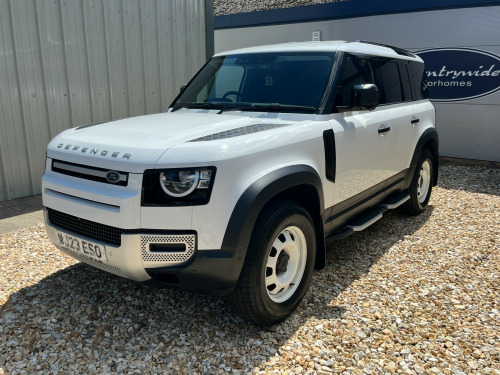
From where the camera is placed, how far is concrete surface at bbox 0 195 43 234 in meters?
4.91

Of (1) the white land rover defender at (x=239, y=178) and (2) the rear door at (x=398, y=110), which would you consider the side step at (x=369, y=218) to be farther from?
(2) the rear door at (x=398, y=110)

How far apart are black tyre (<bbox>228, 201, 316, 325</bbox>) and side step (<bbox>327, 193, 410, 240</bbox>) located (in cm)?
51

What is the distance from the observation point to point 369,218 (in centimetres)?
400

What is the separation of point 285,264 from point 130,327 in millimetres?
1158

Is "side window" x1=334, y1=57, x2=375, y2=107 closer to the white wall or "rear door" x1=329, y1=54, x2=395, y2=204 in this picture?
"rear door" x1=329, y1=54, x2=395, y2=204

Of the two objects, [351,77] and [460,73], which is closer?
[351,77]

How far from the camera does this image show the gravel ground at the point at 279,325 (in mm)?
2633

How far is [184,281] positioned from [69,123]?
464cm

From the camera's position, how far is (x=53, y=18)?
5.84 metres

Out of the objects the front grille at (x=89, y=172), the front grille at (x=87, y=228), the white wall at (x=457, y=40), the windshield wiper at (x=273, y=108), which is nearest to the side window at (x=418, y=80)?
the windshield wiper at (x=273, y=108)

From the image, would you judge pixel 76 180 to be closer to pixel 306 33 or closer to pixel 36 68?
pixel 36 68

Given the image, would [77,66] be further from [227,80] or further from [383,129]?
[383,129]

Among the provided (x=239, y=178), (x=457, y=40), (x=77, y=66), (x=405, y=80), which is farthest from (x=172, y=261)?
(x=457, y=40)

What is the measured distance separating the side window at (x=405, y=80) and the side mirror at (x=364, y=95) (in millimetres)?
1477
